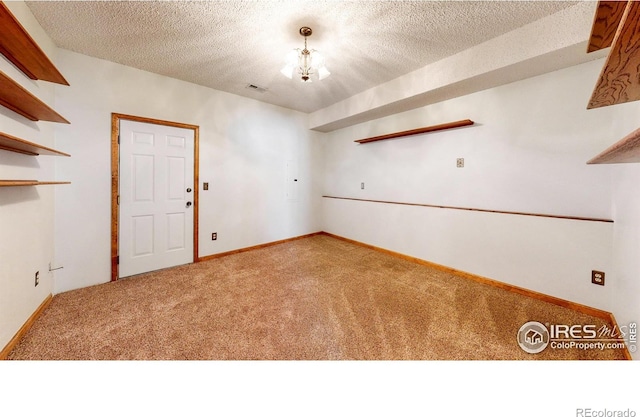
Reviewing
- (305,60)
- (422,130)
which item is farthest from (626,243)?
(305,60)

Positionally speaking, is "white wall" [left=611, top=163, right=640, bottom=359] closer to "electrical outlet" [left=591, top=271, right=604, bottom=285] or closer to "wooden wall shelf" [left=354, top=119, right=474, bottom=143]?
"electrical outlet" [left=591, top=271, right=604, bottom=285]

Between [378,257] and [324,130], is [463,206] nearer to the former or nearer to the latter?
[378,257]

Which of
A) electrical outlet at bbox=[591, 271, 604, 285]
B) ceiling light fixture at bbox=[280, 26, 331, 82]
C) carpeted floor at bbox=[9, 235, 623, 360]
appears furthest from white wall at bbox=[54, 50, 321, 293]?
electrical outlet at bbox=[591, 271, 604, 285]

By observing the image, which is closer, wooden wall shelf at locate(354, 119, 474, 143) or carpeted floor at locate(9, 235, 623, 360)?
carpeted floor at locate(9, 235, 623, 360)

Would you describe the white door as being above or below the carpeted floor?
above

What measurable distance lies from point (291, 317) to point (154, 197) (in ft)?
8.13

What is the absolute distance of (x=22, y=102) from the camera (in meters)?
1.65

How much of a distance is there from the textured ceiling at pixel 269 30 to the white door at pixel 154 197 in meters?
0.88

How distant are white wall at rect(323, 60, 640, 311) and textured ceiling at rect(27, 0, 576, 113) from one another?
831 millimetres

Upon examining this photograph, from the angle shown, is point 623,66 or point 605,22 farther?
point 605,22

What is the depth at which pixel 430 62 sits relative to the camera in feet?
9.50

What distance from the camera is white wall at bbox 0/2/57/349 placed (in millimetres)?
1684

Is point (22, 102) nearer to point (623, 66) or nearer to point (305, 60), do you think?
point (305, 60)

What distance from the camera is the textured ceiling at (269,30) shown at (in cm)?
199
